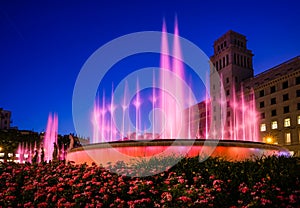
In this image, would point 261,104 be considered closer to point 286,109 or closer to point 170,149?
point 286,109

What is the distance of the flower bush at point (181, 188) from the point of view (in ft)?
22.1

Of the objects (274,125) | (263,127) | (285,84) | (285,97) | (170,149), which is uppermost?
(285,84)

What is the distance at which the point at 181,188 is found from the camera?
24.5 feet

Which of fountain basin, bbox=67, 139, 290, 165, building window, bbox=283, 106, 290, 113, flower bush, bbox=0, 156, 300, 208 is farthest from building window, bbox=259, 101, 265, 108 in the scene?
flower bush, bbox=0, 156, 300, 208

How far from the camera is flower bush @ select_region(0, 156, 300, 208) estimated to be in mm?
6730

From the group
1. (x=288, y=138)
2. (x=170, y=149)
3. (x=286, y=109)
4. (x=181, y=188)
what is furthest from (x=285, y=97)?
(x=181, y=188)

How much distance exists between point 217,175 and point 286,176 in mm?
1728

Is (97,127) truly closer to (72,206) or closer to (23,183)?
(23,183)

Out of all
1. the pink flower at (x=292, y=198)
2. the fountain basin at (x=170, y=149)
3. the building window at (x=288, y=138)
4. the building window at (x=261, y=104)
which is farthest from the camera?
the building window at (x=261, y=104)

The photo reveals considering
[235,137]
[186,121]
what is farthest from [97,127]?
[186,121]

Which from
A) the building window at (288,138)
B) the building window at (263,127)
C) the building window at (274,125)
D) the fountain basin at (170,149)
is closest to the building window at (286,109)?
the building window at (274,125)

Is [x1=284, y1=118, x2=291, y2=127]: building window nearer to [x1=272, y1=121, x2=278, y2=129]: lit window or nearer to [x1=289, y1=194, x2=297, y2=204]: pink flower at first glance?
[x1=272, y1=121, x2=278, y2=129]: lit window

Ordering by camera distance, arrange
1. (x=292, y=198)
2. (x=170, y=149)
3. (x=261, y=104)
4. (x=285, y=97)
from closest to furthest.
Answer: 1. (x=292, y=198)
2. (x=170, y=149)
3. (x=285, y=97)
4. (x=261, y=104)

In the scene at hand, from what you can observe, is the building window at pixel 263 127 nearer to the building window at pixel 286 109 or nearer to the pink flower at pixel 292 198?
the building window at pixel 286 109
